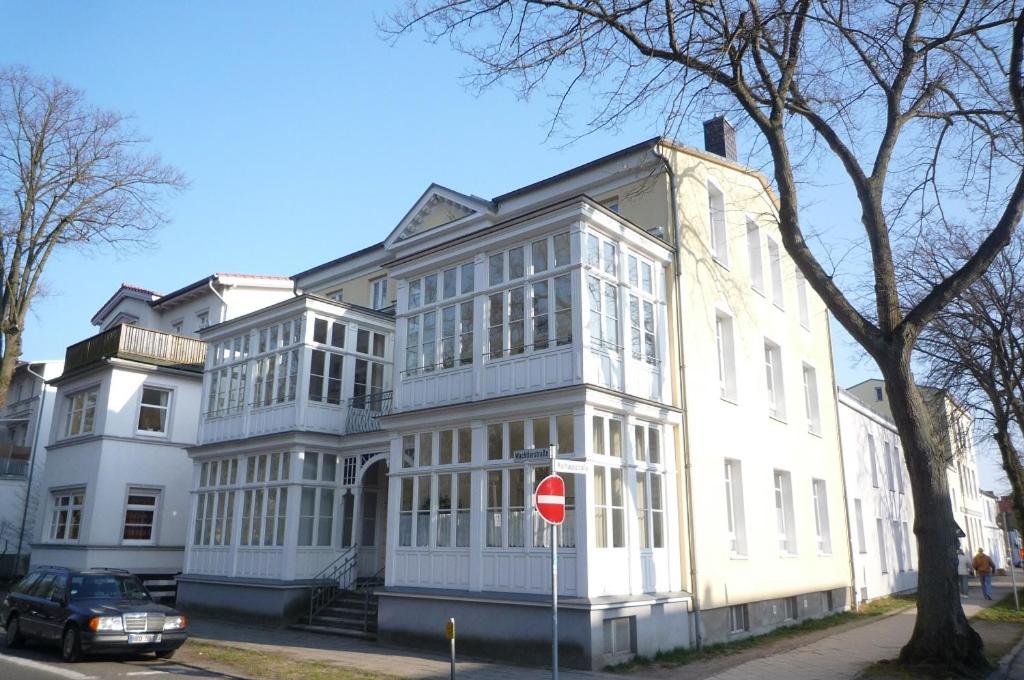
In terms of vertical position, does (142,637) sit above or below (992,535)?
below

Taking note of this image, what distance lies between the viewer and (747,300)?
19672mm

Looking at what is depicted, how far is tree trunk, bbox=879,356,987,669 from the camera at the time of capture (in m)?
11.7

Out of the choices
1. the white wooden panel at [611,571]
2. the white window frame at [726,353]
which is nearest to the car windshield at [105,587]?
the white wooden panel at [611,571]

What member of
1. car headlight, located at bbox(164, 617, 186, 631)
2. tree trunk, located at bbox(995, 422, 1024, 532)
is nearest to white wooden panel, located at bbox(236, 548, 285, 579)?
car headlight, located at bbox(164, 617, 186, 631)

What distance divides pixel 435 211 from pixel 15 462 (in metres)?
22.8

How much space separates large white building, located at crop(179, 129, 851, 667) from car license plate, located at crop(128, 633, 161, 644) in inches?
160

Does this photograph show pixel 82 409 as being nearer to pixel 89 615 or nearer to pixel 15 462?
pixel 15 462

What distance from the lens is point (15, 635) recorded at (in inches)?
552

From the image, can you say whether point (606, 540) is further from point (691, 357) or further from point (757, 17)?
point (757, 17)

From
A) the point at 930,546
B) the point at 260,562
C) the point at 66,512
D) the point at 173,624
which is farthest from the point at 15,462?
the point at 930,546

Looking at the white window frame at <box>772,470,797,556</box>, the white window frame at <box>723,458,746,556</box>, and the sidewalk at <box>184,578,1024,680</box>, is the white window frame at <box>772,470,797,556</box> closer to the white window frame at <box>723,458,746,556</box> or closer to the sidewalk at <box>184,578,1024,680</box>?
the white window frame at <box>723,458,746,556</box>

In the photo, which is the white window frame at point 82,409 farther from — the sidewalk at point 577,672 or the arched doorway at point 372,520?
the arched doorway at point 372,520

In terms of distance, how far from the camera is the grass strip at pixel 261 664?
38.0 ft

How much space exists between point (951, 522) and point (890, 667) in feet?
8.24
